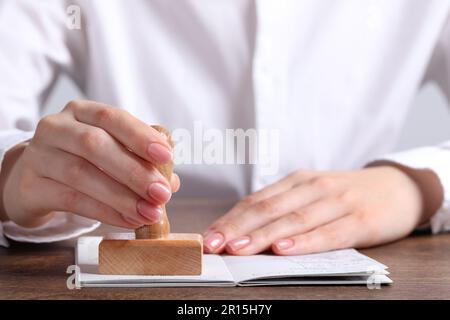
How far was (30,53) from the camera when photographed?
141 centimetres

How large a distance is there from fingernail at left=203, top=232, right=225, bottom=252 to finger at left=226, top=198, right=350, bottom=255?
0.5 inches

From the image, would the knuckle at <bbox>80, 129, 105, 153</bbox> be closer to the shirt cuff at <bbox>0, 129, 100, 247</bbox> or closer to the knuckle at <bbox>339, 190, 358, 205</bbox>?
the shirt cuff at <bbox>0, 129, 100, 247</bbox>

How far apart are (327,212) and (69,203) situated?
33 cm

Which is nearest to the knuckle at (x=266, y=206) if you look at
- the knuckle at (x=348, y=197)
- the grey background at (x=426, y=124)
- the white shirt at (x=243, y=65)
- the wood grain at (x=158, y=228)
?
the knuckle at (x=348, y=197)

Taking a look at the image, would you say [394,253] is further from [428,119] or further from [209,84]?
[428,119]

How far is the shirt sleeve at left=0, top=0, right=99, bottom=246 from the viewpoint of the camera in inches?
54.2

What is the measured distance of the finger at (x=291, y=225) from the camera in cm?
82

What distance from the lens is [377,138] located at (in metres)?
1.57

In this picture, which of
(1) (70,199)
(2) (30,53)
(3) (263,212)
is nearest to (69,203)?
(1) (70,199)

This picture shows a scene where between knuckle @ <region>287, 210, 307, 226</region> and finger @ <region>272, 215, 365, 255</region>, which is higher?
knuckle @ <region>287, 210, 307, 226</region>

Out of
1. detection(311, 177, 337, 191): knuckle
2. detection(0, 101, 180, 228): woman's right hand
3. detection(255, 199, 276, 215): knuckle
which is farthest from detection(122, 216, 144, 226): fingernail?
detection(311, 177, 337, 191): knuckle

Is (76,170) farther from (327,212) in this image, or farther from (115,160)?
(327,212)

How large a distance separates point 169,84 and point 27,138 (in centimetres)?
55
